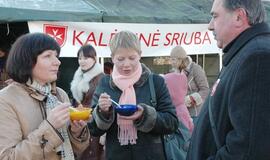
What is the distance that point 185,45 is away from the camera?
6961 mm

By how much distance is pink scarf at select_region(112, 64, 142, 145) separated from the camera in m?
2.82

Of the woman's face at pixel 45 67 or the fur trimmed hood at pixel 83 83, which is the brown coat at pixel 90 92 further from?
the woman's face at pixel 45 67

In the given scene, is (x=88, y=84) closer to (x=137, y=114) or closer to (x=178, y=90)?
(x=178, y=90)

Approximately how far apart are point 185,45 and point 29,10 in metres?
2.83

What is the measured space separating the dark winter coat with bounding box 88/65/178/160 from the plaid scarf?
0.38 metres

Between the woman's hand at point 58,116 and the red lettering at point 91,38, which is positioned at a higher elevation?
the red lettering at point 91,38

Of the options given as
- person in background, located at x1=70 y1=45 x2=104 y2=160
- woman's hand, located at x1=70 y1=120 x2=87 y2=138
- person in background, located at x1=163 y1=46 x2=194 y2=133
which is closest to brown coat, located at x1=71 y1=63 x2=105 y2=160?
person in background, located at x1=70 y1=45 x2=104 y2=160

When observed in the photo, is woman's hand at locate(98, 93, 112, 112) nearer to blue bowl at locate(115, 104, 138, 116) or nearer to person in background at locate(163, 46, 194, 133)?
blue bowl at locate(115, 104, 138, 116)

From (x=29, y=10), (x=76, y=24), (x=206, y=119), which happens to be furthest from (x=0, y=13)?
(x=206, y=119)

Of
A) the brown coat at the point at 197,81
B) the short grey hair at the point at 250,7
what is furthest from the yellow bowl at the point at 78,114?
the brown coat at the point at 197,81

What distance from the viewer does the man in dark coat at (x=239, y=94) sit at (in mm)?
1797

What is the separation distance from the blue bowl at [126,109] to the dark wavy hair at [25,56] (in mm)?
639

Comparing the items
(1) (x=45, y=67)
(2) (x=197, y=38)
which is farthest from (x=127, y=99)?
(2) (x=197, y=38)

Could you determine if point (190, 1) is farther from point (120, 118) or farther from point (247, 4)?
point (247, 4)
